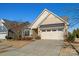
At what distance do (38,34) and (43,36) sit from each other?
998 millimetres

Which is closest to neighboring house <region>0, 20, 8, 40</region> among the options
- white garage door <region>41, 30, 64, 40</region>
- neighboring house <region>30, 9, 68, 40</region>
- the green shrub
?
neighboring house <region>30, 9, 68, 40</region>

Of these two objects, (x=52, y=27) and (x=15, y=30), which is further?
(x=15, y=30)

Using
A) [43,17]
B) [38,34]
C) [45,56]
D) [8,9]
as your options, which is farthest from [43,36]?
[45,56]

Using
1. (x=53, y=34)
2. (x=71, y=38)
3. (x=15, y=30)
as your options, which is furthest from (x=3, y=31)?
(x=71, y=38)

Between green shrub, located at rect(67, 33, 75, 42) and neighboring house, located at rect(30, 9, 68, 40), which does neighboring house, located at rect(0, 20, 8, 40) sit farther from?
green shrub, located at rect(67, 33, 75, 42)

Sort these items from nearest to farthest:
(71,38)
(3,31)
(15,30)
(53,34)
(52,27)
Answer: (71,38), (53,34), (52,27), (3,31), (15,30)

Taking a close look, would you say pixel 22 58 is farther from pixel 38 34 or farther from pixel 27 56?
pixel 38 34

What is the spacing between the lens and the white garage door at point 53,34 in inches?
708

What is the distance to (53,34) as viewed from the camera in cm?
1873

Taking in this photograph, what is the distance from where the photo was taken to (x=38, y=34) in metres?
20.4

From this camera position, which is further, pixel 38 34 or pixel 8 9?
pixel 38 34

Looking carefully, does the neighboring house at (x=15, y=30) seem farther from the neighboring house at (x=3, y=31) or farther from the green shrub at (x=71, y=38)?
the green shrub at (x=71, y=38)

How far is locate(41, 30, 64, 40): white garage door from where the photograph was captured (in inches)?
708

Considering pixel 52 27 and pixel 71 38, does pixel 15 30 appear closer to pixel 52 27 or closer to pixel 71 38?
pixel 52 27
